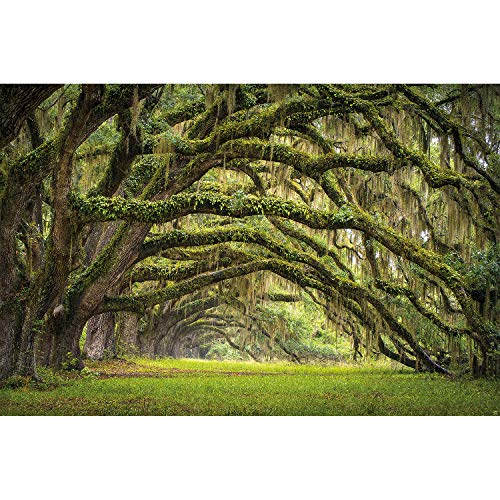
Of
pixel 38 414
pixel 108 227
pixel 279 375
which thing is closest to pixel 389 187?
pixel 279 375

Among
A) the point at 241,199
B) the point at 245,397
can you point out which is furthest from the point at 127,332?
the point at 241,199

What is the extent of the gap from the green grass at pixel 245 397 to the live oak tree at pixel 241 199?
693 millimetres

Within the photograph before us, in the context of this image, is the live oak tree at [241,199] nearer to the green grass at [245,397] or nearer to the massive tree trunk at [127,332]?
the green grass at [245,397]

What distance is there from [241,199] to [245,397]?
2354 millimetres

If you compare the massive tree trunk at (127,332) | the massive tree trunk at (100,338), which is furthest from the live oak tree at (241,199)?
the massive tree trunk at (127,332)

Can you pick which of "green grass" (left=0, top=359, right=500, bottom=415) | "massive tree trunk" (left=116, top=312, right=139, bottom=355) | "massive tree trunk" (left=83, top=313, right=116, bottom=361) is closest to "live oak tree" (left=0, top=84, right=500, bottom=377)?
"green grass" (left=0, top=359, right=500, bottom=415)

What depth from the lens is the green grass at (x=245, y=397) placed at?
699 centimetres

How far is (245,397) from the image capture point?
24.4ft

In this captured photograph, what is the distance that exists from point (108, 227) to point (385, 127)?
4.75 meters

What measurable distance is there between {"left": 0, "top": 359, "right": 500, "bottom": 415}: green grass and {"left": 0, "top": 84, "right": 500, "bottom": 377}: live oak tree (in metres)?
0.69

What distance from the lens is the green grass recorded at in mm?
6992

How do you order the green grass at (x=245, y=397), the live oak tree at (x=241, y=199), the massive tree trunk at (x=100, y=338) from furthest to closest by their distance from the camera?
the massive tree trunk at (x=100, y=338) < the live oak tree at (x=241, y=199) < the green grass at (x=245, y=397)

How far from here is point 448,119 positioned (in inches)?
314
